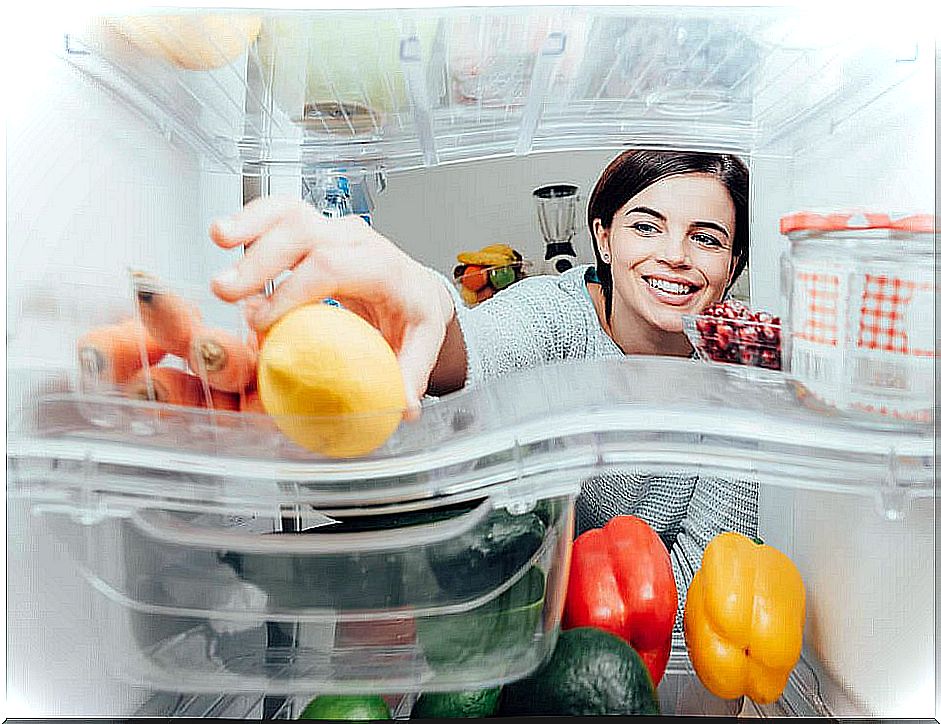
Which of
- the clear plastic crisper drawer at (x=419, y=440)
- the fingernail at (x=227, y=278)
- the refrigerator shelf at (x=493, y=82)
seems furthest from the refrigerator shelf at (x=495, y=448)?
the refrigerator shelf at (x=493, y=82)

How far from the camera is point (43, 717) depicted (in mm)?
858

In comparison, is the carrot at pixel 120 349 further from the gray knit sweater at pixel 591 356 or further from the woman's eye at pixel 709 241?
the woman's eye at pixel 709 241

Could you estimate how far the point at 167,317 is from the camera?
80 centimetres

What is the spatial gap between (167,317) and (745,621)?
560 millimetres

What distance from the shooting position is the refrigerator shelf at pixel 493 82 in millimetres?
815

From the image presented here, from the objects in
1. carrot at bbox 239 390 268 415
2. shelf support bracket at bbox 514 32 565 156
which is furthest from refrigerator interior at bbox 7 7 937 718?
carrot at bbox 239 390 268 415

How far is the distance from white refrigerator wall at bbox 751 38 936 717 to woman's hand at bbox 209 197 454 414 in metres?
0.29

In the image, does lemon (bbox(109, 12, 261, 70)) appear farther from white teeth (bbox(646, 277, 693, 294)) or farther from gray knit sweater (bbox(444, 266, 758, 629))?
white teeth (bbox(646, 277, 693, 294))

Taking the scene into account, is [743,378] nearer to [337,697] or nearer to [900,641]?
[900,641]

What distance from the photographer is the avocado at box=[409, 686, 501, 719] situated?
2.78 ft

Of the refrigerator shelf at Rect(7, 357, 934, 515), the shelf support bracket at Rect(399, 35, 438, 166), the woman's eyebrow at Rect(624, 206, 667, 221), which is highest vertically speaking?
the shelf support bracket at Rect(399, 35, 438, 166)

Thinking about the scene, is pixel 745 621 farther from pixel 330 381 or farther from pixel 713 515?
pixel 330 381

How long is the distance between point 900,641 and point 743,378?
10.9 inches

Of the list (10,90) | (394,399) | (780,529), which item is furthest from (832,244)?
(10,90)
